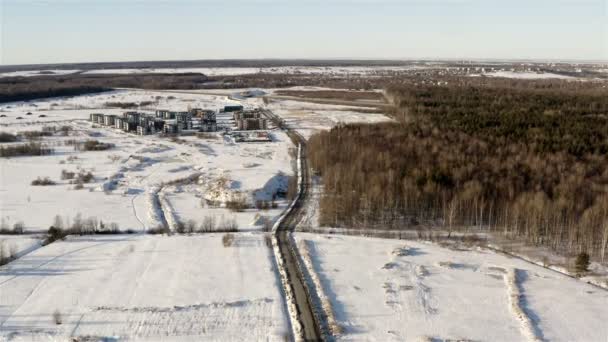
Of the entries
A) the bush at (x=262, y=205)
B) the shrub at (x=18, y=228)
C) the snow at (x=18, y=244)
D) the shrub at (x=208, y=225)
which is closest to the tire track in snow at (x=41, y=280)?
the snow at (x=18, y=244)

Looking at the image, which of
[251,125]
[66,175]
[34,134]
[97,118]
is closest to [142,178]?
[66,175]

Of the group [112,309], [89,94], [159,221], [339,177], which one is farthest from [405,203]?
[89,94]

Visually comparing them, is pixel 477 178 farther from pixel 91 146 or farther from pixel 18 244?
pixel 91 146

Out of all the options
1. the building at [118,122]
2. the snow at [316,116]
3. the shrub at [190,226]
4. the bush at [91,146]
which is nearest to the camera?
the shrub at [190,226]

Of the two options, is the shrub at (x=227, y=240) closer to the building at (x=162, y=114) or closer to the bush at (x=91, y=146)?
the bush at (x=91, y=146)

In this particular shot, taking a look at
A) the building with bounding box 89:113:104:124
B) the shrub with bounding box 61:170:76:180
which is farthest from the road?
the building with bounding box 89:113:104:124

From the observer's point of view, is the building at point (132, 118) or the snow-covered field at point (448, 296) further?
the building at point (132, 118)
